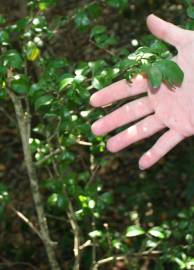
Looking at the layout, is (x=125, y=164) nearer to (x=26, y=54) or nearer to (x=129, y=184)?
(x=129, y=184)

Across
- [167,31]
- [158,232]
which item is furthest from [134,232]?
[167,31]

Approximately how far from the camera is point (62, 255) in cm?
271

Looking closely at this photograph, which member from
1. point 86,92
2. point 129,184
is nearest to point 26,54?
point 86,92

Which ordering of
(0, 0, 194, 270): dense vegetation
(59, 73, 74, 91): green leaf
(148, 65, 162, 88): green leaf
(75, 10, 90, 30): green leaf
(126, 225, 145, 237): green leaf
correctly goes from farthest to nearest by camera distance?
(126, 225, 145, 237): green leaf < (75, 10, 90, 30): green leaf < (0, 0, 194, 270): dense vegetation < (59, 73, 74, 91): green leaf < (148, 65, 162, 88): green leaf

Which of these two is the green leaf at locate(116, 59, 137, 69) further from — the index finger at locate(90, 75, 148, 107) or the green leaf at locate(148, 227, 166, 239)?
the green leaf at locate(148, 227, 166, 239)

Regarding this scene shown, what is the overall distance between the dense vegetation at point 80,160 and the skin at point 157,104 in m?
0.06

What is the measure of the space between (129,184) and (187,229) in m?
1.00

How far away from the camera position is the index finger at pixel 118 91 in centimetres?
146

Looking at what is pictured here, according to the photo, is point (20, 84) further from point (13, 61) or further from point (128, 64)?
point (128, 64)

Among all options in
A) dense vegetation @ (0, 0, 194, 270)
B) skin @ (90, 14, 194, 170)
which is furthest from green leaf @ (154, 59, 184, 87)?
skin @ (90, 14, 194, 170)

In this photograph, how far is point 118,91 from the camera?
1.47 metres

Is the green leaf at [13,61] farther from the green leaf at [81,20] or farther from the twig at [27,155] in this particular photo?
the green leaf at [81,20]

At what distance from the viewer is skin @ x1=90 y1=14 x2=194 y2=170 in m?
1.45

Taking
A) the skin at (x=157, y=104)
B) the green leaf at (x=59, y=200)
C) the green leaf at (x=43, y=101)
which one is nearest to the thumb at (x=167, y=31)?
the skin at (x=157, y=104)
